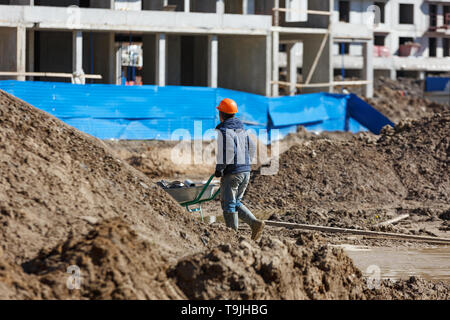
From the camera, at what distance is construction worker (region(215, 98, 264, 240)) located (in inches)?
339

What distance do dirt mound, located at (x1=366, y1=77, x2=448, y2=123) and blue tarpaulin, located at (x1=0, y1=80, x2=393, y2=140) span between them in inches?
363

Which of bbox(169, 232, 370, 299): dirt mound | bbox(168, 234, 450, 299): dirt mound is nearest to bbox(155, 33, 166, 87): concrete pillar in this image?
bbox(168, 234, 450, 299): dirt mound

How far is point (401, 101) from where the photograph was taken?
40.0 metres

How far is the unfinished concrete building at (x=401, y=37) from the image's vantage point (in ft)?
161

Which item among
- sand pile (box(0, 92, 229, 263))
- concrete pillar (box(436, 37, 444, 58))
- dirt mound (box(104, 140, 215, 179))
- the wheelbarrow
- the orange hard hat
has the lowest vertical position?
dirt mound (box(104, 140, 215, 179))

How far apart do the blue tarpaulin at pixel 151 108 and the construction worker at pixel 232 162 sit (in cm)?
1095

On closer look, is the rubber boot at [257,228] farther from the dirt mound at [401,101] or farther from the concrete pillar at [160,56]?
the dirt mound at [401,101]

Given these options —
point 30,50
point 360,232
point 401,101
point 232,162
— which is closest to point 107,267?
point 232,162

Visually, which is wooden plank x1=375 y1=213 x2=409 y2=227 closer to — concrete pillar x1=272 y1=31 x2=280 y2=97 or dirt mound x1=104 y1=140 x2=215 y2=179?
dirt mound x1=104 y1=140 x2=215 y2=179

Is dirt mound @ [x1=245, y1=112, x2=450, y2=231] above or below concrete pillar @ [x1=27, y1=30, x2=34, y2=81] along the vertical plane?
below

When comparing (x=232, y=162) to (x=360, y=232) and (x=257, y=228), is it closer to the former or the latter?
(x=257, y=228)

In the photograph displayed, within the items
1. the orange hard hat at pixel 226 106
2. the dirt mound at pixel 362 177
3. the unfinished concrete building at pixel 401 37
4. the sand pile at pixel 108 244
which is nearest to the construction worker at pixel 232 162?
the orange hard hat at pixel 226 106

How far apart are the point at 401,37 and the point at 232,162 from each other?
4750cm
